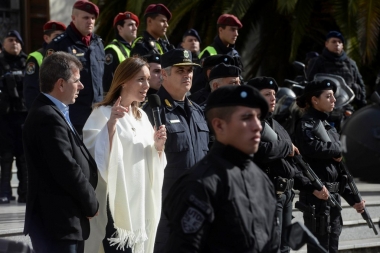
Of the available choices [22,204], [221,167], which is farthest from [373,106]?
[22,204]

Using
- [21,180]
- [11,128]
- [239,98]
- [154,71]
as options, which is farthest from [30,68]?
[239,98]

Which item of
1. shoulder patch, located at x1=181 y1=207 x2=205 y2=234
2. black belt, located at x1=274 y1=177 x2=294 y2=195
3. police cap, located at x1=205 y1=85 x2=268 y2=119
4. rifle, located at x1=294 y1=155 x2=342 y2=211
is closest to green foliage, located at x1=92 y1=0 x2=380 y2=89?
rifle, located at x1=294 y1=155 x2=342 y2=211

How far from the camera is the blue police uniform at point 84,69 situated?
25.5 ft

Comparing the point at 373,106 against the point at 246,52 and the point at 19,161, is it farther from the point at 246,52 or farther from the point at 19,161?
the point at 246,52

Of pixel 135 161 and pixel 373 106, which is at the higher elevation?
pixel 373 106

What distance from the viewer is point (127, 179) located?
5.72 m

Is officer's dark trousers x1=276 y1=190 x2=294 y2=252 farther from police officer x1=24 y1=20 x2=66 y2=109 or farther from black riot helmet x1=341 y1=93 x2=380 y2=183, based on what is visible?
black riot helmet x1=341 y1=93 x2=380 y2=183

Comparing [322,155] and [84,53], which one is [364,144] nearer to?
[322,155]

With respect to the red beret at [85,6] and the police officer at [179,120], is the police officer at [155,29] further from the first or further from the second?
the police officer at [179,120]

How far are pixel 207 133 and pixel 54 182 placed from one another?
1404mm

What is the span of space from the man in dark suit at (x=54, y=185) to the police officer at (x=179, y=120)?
719 mm

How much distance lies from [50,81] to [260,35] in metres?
9.64

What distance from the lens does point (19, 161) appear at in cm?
930

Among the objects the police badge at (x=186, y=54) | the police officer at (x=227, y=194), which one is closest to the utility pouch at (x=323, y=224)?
the police badge at (x=186, y=54)
